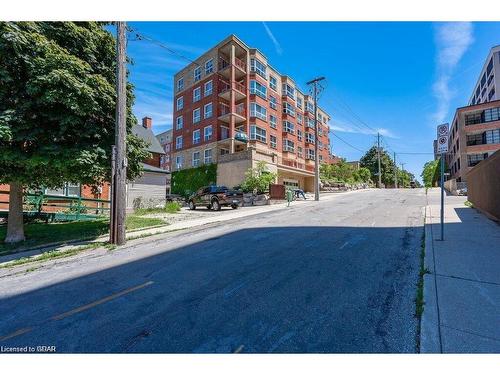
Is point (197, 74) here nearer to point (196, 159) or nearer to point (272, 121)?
point (196, 159)

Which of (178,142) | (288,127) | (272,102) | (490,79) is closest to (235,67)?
(272,102)

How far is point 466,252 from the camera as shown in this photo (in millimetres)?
6547

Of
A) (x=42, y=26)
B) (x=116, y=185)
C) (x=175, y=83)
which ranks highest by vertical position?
(x=175, y=83)

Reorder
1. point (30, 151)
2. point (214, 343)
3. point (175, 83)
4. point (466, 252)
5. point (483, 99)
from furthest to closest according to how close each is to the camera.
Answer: point (483, 99)
point (175, 83)
point (30, 151)
point (466, 252)
point (214, 343)

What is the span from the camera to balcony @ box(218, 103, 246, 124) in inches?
1280

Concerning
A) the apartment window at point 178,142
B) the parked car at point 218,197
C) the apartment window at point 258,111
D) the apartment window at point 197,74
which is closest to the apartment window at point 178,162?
the apartment window at point 178,142

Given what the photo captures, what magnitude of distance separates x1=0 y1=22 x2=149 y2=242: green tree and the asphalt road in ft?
10.5

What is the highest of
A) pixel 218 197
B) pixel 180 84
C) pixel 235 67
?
pixel 180 84

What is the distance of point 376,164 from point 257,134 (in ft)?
160

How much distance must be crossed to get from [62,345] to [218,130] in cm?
3151

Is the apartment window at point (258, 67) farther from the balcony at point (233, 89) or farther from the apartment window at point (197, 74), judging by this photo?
the apartment window at point (197, 74)

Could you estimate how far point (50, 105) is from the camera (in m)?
8.14

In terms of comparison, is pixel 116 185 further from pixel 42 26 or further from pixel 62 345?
pixel 62 345

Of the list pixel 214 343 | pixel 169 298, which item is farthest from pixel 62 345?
pixel 214 343
